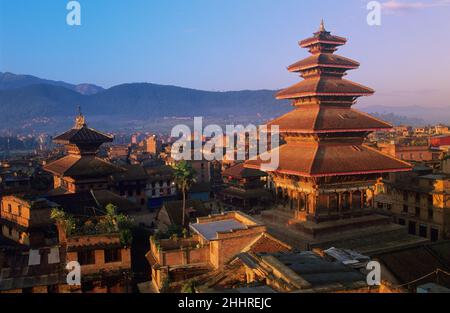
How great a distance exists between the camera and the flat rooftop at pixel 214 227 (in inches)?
1330

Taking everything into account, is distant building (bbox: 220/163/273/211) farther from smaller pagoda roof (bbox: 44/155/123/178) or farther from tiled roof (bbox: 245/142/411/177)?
tiled roof (bbox: 245/142/411/177)

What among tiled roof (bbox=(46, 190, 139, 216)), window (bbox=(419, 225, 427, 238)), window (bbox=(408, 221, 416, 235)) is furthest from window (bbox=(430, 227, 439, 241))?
tiled roof (bbox=(46, 190, 139, 216))

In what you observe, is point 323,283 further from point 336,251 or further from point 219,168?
point 219,168

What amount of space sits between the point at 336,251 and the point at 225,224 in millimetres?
11286

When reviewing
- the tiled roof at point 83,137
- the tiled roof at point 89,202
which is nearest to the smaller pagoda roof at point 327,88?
the tiled roof at point 89,202

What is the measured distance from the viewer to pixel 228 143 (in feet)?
481

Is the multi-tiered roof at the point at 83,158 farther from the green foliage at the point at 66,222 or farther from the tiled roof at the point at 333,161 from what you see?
the tiled roof at the point at 333,161

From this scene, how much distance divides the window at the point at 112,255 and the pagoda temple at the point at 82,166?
874 inches

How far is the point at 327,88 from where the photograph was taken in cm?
4194

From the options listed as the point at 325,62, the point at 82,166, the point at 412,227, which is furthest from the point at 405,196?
the point at 82,166

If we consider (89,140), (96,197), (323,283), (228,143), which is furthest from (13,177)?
(228,143)

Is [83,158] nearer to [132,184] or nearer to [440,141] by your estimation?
[132,184]

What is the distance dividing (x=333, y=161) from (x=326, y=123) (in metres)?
3.93

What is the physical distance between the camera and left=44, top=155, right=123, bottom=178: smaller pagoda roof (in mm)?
52300
